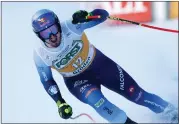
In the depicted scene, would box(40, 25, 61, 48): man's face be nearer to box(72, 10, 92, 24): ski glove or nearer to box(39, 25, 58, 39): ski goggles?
box(39, 25, 58, 39): ski goggles

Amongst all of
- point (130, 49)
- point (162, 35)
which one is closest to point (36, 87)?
point (130, 49)

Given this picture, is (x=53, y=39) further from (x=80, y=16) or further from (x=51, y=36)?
(x=80, y=16)

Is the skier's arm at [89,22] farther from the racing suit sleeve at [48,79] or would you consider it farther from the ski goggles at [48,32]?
the racing suit sleeve at [48,79]

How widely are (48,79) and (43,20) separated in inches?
11.6

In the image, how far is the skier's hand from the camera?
226cm

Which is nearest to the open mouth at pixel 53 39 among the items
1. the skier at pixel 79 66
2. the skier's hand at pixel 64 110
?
the skier at pixel 79 66

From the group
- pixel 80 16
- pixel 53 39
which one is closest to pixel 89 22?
pixel 80 16

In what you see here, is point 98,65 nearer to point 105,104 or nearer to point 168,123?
point 105,104

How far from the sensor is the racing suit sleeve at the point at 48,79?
89.8 inches

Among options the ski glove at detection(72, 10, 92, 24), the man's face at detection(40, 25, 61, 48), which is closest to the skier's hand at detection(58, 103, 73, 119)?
the man's face at detection(40, 25, 61, 48)

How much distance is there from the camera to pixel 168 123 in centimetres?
251

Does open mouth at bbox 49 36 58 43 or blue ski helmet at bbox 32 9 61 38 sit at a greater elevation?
blue ski helmet at bbox 32 9 61 38

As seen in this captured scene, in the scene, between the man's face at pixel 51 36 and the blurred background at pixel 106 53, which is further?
the blurred background at pixel 106 53

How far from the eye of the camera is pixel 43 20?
7.14 feet
